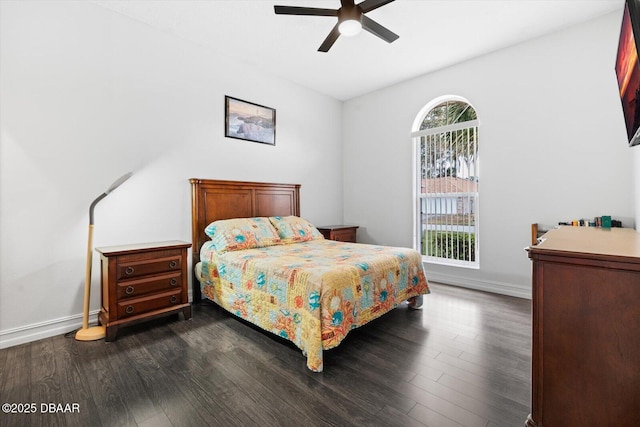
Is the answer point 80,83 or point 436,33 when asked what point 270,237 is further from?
point 436,33

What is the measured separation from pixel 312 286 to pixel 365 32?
9.10ft

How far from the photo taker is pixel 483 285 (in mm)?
3643

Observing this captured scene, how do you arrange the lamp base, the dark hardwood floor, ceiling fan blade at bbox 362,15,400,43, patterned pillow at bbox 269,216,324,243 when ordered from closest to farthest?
1. the dark hardwood floor
2. the lamp base
3. ceiling fan blade at bbox 362,15,400,43
4. patterned pillow at bbox 269,216,324,243

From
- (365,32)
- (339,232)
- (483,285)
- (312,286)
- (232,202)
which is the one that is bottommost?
(483,285)

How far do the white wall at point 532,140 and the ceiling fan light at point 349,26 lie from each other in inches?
55.0

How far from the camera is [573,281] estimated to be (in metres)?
1.15

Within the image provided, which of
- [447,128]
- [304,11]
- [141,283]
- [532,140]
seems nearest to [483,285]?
[532,140]

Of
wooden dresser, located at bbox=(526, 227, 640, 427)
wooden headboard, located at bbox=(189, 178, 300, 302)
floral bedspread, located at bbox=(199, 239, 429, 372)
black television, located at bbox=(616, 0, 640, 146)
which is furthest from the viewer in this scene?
wooden headboard, located at bbox=(189, 178, 300, 302)

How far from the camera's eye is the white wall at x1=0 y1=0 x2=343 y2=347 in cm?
230

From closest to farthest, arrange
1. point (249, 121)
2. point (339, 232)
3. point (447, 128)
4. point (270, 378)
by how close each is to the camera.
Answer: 1. point (270, 378)
2. point (249, 121)
3. point (447, 128)
4. point (339, 232)

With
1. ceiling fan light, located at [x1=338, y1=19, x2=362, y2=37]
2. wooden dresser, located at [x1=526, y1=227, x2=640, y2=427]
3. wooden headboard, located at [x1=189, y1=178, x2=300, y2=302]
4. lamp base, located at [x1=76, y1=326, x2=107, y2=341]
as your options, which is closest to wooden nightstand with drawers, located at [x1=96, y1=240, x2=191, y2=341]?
lamp base, located at [x1=76, y1=326, x2=107, y2=341]

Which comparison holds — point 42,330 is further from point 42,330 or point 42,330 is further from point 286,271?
point 286,271

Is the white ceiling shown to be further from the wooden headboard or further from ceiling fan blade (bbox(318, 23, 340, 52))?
the wooden headboard

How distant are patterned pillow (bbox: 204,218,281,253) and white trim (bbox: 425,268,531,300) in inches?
92.0
